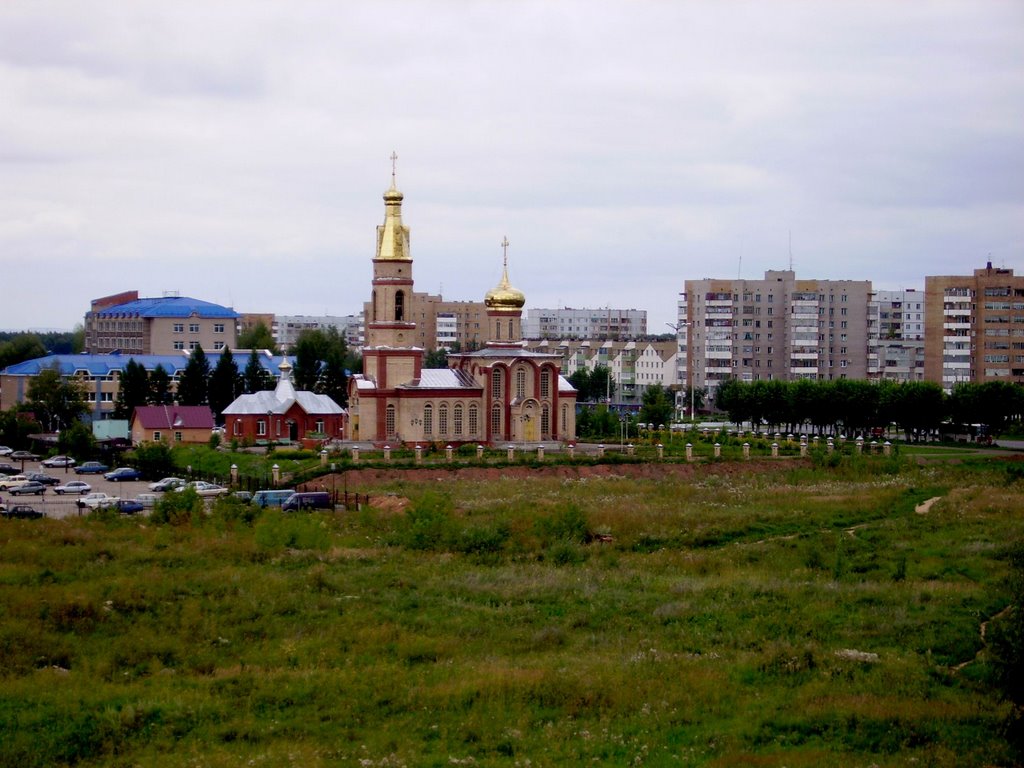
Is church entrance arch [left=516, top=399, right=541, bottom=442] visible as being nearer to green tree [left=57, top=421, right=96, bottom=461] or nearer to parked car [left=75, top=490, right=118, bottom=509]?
green tree [left=57, top=421, right=96, bottom=461]

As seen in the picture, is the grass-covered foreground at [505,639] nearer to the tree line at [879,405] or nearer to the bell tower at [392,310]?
the bell tower at [392,310]

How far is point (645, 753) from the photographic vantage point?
50.6 ft

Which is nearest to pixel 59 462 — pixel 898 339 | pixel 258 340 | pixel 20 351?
pixel 20 351

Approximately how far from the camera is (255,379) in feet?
217

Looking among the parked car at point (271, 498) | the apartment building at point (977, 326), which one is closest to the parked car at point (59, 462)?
the parked car at point (271, 498)

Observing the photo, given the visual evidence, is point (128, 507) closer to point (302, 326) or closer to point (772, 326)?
point (772, 326)

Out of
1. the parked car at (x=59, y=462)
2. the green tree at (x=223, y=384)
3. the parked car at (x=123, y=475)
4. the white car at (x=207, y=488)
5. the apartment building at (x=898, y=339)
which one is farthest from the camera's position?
the apartment building at (x=898, y=339)

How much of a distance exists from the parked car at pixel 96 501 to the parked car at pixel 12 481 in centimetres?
325

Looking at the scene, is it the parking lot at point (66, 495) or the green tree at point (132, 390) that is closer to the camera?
the parking lot at point (66, 495)

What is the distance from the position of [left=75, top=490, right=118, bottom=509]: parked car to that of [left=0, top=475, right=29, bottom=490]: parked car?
128 inches

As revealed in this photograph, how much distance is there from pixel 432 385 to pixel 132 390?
18218 mm

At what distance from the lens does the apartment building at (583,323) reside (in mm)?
144625

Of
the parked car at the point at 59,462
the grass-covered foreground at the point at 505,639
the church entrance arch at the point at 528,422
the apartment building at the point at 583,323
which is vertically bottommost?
the grass-covered foreground at the point at 505,639

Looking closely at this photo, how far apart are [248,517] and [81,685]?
1433 centimetres
